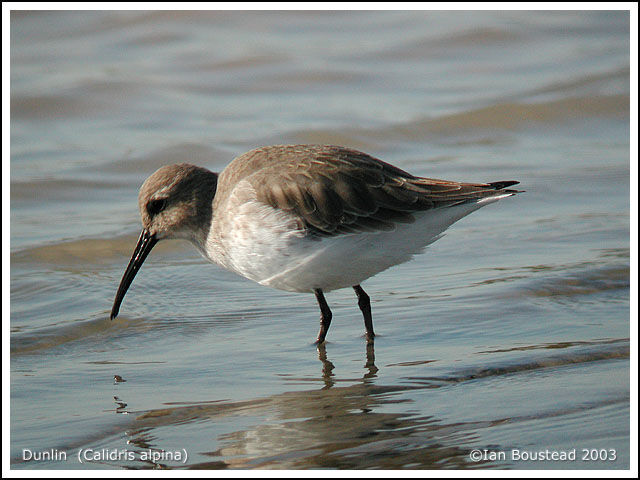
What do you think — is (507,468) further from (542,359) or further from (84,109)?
(84,109)

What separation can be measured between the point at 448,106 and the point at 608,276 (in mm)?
5695

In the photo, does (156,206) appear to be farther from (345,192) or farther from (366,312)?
(366,312)

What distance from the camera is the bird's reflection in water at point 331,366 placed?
554 centimetres

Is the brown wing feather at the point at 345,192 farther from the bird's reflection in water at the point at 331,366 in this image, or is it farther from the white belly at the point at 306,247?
the bird's reflection in water at the point at 331,366

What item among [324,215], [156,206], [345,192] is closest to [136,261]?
[156,206]

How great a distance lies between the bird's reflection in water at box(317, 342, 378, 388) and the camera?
18.2 feet

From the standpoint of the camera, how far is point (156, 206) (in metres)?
6.39

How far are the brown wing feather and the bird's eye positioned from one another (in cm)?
76

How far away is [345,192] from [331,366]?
3.91 ft

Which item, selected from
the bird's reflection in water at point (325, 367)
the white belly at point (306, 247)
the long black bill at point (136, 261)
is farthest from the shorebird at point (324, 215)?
the long black bill at point (136, 261)

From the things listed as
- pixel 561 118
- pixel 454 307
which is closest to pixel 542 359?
pixel 454 307

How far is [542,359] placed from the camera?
18.5 ft

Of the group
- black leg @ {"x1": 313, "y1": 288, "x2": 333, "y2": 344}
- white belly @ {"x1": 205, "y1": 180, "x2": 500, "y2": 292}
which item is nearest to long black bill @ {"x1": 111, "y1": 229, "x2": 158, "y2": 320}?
white belly @ {"x1": 205, "y1": 180, "x2": 500, "y2": 292}

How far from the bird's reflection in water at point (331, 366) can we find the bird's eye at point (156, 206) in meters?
1.56
